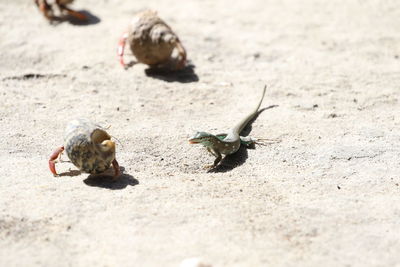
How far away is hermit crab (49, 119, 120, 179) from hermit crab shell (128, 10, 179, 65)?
2.39m

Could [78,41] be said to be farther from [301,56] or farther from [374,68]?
[374,68]

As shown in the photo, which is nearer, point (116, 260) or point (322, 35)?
point (116, 260)

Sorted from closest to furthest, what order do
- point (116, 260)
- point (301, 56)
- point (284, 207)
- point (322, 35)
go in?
point (116, 260) → point (284, 207) → point (301, 56) → point (322, 35)

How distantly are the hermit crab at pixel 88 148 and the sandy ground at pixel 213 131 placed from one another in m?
0.19

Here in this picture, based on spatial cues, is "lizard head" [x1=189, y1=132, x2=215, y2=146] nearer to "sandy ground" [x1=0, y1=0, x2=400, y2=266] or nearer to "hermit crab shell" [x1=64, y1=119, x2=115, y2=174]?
"sandy ground" [x1=0, y1=0, x2=400, y2=266]

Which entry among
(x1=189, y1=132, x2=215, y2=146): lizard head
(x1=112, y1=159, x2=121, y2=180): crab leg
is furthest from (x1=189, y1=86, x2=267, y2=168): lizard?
(x1=112, y1=159, x2=121, y2=180): crab leg

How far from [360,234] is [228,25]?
4915mm

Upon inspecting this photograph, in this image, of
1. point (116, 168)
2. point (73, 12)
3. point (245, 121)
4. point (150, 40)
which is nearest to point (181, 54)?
point (150, 40)

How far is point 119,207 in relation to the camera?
14.1 feet

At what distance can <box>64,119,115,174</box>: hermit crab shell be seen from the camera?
445cm

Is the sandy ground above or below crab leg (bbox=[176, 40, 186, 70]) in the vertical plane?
below

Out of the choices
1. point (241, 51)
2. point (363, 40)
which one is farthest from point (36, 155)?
point (363, 40)

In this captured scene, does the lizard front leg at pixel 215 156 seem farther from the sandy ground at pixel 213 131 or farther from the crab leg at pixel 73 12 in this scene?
the crab leg at pixel 73 12

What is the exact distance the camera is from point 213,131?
5680 mm
